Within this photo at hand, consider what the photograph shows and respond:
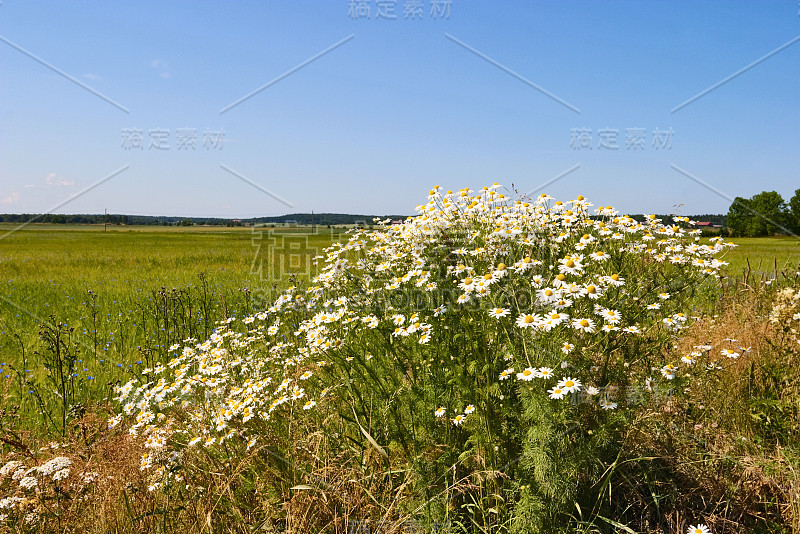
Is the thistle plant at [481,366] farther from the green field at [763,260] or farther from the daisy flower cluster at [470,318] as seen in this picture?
the green field at [763,260]

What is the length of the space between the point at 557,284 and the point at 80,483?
3.26m

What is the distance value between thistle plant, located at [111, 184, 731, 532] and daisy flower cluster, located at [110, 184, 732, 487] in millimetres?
16

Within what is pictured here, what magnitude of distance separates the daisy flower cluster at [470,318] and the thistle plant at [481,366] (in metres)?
0.02

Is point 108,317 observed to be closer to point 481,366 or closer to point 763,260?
point 481,366

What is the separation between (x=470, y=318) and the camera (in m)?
2.89

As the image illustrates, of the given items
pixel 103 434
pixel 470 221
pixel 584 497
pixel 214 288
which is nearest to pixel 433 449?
pixel 584 497

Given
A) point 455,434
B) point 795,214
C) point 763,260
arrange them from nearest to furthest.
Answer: point 455,434
point 763,260
point 795,214

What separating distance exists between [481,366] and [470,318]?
30cm

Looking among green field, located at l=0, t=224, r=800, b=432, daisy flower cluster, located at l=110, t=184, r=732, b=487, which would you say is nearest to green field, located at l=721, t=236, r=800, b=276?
green field, located at l=0, t=224, r=800, b=432

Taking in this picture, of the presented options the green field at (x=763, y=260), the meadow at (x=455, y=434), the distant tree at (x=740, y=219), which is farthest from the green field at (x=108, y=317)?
the distant tree at (x=740, y=219)

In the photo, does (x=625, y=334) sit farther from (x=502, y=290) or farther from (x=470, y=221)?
(x=470, y=221)

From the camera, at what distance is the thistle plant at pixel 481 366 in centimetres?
252

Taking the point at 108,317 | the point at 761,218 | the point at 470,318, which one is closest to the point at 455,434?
the point at 470,318

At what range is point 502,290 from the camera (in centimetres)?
277
